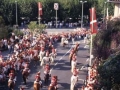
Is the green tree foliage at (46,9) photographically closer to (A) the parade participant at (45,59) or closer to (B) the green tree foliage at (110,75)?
(A) the parade participant at (45,59)

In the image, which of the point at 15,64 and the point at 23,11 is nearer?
the point at 15,64

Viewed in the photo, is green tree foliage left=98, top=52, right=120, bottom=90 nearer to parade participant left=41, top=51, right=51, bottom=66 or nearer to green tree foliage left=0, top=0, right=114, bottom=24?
parade participant left=41, top=51, right=51, bottom=66

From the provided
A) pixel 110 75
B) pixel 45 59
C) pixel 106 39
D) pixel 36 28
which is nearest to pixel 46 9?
pixel 36 28

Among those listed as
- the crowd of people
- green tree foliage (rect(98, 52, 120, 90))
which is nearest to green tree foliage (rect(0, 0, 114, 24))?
the crowd of people

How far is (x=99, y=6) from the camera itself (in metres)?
69.4

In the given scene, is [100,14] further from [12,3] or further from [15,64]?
[15,64]

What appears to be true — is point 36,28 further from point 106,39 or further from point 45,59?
point 106,39

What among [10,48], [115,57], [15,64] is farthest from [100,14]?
[115,57]

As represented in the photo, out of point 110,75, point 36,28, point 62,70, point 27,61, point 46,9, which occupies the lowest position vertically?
point 62,70

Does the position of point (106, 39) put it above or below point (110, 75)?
below

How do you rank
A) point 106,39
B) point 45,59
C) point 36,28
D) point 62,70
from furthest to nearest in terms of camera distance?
point 36,28 → point 45,59 → point 62,70 → point 106,39

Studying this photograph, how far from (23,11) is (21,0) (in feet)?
10.7

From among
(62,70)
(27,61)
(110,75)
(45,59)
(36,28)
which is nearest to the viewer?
(110,75)

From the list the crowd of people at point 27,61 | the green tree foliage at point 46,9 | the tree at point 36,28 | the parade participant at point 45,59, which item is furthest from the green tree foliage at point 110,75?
the green tree foliage at point 46,9
